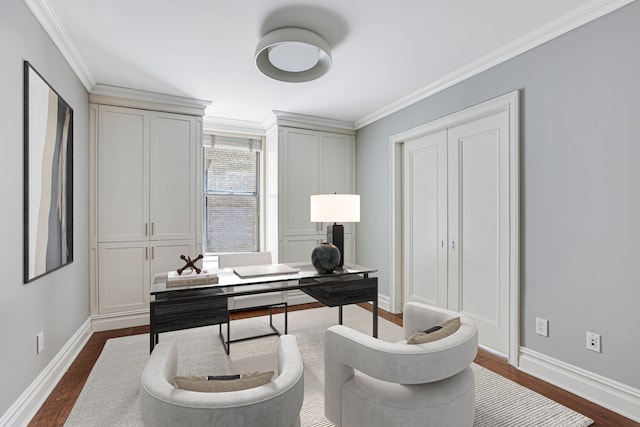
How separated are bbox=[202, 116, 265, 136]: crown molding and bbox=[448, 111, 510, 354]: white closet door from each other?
2681mm

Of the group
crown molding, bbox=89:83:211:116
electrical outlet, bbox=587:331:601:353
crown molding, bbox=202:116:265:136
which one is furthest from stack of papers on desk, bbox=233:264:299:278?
crown molding, bbox=202:116:265:136

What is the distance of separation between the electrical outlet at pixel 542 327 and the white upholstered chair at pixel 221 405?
2.04 metres

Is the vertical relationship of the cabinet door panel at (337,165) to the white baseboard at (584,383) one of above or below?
above

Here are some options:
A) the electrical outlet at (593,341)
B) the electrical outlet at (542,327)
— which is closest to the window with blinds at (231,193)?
the electrical outlet at (542,327)

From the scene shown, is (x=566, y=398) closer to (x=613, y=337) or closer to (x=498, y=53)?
(x=613, y=337)

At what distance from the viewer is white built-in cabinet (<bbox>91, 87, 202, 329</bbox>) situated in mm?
3305

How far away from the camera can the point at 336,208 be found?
8.68 feet

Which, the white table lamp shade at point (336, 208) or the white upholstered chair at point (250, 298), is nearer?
the white table lamp shade at point (336, 208)

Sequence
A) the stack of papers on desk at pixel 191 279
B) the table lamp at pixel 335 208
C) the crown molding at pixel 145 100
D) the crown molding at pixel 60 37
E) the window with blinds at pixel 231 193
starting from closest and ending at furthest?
the crown molding at pixel 60 37 → the stack of papers on desk at pixel 191 279 → the table lamp at pixel 335 208 → the crown molding at pixel 145 100 → the window with blinds at pixel 231 193

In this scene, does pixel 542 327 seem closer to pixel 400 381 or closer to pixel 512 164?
pixel 512 164

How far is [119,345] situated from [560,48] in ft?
14.0

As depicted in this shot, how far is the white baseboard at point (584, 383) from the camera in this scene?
1869 mm

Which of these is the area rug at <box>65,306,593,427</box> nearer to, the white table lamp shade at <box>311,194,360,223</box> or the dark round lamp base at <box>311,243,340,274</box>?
the dark round lamp base at <box>311,243,340,274</box>

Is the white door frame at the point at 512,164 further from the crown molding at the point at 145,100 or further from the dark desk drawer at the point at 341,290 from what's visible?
the crown molding at the point at 145,100
